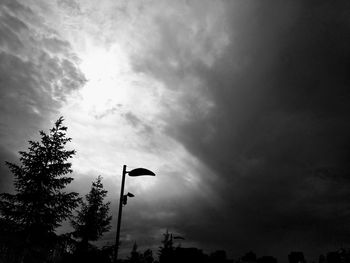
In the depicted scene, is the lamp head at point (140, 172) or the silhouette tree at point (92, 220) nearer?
the lamp head at point (140, 172)

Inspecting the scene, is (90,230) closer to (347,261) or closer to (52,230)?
(52,230)

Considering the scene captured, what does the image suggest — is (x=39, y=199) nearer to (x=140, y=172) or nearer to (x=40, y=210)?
(x=40, y=210)

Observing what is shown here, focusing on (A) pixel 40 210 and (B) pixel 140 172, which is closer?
(B) pixel 140 172

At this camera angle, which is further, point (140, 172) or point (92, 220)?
point (92, 220)

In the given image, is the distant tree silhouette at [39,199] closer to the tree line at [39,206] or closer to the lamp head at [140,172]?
the tree line at [39,206]

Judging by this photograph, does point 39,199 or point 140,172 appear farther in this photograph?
point 39,199

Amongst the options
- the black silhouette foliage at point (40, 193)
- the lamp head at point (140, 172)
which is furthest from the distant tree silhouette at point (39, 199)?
the lamp head at point (140, 172)

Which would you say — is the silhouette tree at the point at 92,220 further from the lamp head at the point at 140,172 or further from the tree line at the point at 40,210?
the lamp head at the point at 140,172

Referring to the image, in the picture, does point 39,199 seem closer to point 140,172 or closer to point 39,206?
point 39,206

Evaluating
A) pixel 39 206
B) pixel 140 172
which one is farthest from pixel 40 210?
pixel 140 172

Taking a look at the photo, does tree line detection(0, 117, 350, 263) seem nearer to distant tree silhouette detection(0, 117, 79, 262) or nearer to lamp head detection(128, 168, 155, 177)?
distant tree silhouette detection(0, 117, 79, 262)

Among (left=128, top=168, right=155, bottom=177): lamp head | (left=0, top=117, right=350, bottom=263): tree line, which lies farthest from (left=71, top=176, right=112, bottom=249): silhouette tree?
(left=128, top=168, right=155, bottom=177): lamp head

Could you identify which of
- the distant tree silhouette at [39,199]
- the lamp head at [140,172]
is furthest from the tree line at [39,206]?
the lamp head at [140,172]

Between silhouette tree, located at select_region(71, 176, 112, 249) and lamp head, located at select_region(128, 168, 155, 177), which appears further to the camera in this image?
silhouette tree, located at select_region(71, 176, 112, 249)
